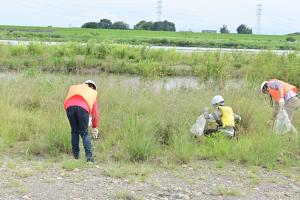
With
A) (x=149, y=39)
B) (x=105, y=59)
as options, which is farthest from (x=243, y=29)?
(x=105, y=59)

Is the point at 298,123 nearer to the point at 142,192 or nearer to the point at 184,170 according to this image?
the point at 184,170

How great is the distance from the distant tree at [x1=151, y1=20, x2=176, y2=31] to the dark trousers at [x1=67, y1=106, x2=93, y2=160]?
80.7m

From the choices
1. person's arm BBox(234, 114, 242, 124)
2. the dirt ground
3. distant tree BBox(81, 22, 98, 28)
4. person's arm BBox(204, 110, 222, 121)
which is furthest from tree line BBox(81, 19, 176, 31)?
the dirt ground

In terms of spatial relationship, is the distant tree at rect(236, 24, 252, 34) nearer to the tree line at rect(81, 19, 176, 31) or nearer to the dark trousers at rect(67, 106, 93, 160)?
the tree line at rect(81, 19, 176, 31)

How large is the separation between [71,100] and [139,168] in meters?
1.62

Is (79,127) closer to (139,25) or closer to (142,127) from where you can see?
(142,127)

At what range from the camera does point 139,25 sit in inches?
3563

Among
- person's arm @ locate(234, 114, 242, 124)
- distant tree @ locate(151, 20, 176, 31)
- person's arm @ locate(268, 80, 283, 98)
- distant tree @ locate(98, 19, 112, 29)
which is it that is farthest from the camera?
distant tree @ locate(151, 20, 176, 31)

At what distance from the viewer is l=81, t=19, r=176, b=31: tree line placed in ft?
283

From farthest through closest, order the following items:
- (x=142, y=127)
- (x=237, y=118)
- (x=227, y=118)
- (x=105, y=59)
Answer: (x=105, y=59), (x=237, y=118), (x=227, y=118), (x=142, y=127)

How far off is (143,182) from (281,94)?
174 inches

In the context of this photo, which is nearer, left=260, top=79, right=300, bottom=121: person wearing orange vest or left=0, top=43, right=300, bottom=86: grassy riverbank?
left=260, top=79, right=300, bottom=121: person wearing orange vest

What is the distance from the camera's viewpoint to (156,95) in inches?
490

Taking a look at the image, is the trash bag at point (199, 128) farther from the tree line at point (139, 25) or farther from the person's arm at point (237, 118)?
the tree line at point (139, 25)
